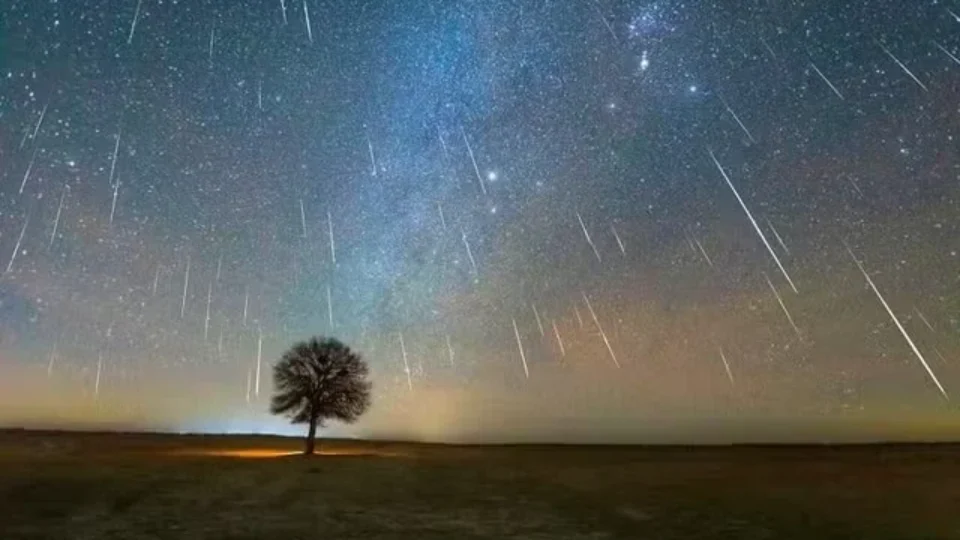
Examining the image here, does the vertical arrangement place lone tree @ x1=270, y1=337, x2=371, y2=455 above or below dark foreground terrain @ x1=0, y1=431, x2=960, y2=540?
above

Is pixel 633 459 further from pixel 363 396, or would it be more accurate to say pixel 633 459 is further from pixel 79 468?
pixel 79 468

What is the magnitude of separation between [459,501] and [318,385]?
33599 millimetres

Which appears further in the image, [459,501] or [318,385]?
[318,385]

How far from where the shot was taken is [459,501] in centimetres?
2488

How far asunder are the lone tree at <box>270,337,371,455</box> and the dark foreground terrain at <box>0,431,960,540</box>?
15.7m

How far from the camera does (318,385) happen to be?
2232 inches

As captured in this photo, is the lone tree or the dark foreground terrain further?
the lone tree

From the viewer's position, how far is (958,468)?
141ft

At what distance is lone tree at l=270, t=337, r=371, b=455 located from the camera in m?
56.3

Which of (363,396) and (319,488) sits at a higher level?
(363,396)

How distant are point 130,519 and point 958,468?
136 feet

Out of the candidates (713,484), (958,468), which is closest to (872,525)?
(713,484)

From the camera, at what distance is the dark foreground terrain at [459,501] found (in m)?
19.0

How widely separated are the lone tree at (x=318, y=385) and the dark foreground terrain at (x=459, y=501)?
1566 cm
